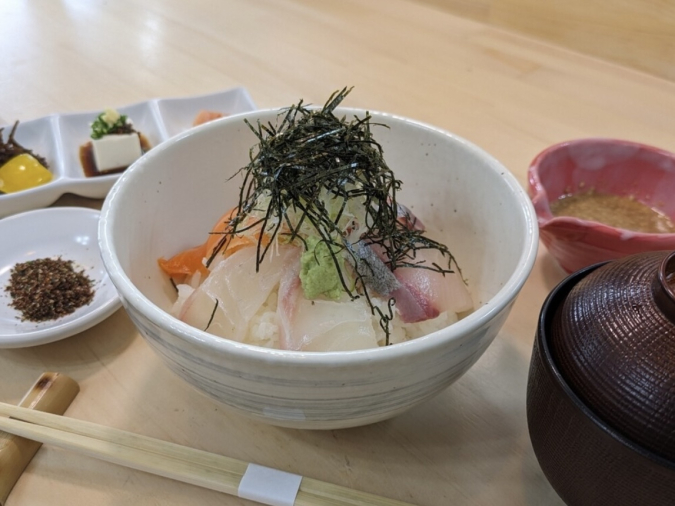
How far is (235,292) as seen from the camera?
0.90 meters

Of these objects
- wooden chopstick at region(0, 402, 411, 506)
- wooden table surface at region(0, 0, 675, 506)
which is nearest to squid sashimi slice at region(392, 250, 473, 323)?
wooden table surface at region(0, 0, 675, 506)

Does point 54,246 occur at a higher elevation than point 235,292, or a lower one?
lower

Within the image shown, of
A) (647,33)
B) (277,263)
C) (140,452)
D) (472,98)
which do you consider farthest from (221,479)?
(647,33)

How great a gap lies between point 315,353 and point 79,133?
4.93 feet

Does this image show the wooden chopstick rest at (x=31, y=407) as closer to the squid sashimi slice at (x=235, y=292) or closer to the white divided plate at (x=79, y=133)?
the squid sashimi slice at (x=235, y=292)

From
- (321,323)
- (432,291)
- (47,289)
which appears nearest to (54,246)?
(47,289)

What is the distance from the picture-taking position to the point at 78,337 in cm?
109

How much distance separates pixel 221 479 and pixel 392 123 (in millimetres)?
727

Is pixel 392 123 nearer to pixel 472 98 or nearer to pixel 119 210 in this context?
pixel 119 210

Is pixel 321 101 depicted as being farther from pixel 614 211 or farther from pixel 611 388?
pixel 611 388

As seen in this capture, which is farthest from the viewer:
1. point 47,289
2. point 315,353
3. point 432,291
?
point 47,289

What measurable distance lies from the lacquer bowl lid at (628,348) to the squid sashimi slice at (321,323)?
0.90 ft

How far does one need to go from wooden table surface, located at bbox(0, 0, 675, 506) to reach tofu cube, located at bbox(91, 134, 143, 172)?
19 cm

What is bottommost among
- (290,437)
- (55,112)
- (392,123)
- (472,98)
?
(55,112)
